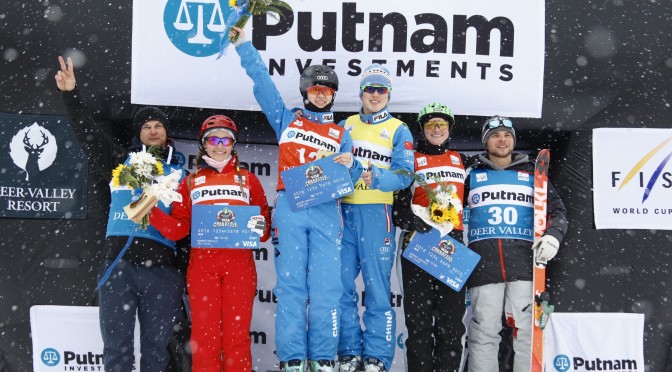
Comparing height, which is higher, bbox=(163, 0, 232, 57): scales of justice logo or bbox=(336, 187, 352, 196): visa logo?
bbox=(163, 0, 232, 57): scales of justice logo

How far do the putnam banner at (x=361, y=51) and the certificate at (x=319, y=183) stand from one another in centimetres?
108

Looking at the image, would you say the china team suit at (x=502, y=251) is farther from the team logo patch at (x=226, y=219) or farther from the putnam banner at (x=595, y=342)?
the team logo patch at (x=226, y=219)

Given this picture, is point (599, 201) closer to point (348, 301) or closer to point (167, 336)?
point (348, 301)

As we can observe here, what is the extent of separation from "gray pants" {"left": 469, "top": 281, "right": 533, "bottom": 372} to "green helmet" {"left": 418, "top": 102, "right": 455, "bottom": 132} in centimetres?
118

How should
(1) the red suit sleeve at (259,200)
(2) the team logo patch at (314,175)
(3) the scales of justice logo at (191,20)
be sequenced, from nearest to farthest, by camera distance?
(2) the team logo patch at (314,175) → (1) the red suit sleeve at (259,200) → (3) the scales of justice logo at (191,20)

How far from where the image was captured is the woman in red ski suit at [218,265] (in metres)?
3.93

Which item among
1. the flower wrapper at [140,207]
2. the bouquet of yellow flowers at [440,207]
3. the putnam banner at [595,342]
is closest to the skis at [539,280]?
the bouquet of yellow flowers at [440,207]

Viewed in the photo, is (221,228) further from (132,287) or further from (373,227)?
(373,227)

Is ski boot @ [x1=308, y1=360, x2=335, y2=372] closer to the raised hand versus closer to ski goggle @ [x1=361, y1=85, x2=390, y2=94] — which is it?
ski goggle @ [x1=361, y1=85, x2=390, y2=94]

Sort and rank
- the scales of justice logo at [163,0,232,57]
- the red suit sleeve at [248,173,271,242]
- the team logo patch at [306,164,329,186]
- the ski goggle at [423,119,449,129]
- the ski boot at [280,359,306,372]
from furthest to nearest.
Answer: the scales of justice logo at [163,0,232,57] → the ski goggle at [423,119,449,129] → the red suit sleeve at [248,173,271,242] → the team logo patch at [306,164,329,186] → the ski boot at [280,359,306,372]

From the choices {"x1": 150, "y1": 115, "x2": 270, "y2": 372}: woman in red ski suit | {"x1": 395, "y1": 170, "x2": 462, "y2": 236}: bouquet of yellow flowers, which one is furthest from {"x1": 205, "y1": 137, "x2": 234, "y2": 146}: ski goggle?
{"x1": 395, "y1": 170, "x2": 462, "y2": 236}: bouquet of yellow flowers

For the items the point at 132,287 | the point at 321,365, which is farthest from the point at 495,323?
the point at 132,287

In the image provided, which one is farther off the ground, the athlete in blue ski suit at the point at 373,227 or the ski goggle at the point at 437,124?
the ski goggle at the point at 437,124

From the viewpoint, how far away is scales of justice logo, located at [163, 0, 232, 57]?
15.5 feet
